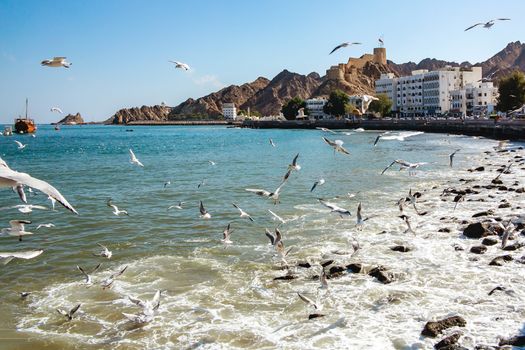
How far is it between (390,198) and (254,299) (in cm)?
1406

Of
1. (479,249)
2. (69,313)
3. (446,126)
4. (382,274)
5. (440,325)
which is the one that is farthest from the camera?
(446,126)

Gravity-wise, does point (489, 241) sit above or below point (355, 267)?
above

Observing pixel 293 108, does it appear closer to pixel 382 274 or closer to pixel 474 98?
pixel 474 98

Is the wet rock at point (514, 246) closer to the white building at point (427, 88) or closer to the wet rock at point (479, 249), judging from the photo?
the wet rock at point (479, 249)

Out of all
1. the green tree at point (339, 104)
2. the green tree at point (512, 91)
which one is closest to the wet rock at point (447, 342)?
the green tree at point (512, 91)

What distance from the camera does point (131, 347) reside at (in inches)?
350

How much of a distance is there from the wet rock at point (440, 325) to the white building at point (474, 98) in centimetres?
12100

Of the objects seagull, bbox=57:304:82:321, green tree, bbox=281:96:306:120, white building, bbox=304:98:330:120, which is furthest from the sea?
white building, bbox=304:98:330:120

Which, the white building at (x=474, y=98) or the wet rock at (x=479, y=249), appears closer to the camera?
the wet rock at (x=479, y=249)

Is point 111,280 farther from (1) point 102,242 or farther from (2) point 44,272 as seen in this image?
(1) point 102,242

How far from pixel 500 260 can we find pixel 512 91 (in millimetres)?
75750

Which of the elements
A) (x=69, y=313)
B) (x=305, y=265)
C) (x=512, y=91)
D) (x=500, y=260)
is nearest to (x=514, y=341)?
(x=500, y=260)

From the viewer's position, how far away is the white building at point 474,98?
12262 cm

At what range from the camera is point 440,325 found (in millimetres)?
8867
